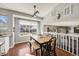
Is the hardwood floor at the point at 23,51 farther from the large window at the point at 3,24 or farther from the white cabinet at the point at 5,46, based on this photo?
the large window at the point at 3,24

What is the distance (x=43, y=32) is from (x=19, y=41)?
1.40 ft

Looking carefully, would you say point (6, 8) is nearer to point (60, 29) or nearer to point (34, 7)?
point (34, 7)

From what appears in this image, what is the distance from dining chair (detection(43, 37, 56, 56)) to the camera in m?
1.81

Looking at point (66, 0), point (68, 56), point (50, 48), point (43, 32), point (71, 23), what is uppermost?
point (66, 0)

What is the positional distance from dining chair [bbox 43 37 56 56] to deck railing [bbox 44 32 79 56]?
0.25ft

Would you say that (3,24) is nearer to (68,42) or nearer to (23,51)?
(23,51)

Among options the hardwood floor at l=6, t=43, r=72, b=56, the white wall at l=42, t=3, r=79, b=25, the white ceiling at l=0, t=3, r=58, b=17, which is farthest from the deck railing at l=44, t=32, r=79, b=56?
the white ceiling at l=0, t=3, r=58, b=17

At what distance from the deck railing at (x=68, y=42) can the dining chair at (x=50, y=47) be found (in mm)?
75

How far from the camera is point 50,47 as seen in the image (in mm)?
1830

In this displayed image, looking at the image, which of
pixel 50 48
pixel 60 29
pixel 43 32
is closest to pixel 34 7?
pixel 43 32

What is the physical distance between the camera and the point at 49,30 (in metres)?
1.83

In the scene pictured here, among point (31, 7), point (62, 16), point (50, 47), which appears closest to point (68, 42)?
point (50, 47)

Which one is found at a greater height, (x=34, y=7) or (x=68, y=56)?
(x=34, y=7)

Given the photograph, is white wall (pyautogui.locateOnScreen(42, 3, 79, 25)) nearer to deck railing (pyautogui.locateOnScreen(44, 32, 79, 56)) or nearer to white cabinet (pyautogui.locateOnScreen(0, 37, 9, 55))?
deck railing (pyautogui.locateOnScreen(44, 32, 79, 56))
